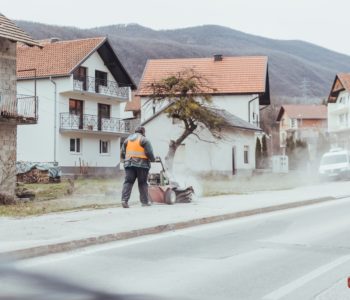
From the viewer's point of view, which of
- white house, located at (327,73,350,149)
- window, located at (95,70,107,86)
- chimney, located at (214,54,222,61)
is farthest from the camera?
white house, located at (327,73,350,149)

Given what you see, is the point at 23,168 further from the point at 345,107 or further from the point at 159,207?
the point at 345,107

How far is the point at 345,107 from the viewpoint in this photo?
74.9m

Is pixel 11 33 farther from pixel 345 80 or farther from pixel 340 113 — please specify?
pixel 340 113

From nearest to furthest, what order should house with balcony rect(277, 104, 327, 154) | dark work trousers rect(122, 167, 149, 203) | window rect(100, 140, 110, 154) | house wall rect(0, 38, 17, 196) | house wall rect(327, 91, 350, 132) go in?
dark work trousers rect(122, 167, 149, 203) < house wall rect(0, 38, 17, 196) < window rect(100, 140, 110, 154) < house wall rect(327, 91, 350, 132) < house with balcony rect(277, 104, 327, 154)

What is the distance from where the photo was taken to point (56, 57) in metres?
46.9

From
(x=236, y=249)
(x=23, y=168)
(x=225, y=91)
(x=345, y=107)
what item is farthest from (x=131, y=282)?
(x=345, y=107)

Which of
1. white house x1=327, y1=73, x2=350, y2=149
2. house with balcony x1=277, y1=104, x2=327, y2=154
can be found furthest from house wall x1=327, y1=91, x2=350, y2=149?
house with balcony x1=277, y1=104, x2=327, y2=154

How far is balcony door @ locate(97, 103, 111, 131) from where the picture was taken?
160 ft

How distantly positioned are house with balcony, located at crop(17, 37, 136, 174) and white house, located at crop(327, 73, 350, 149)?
104ft

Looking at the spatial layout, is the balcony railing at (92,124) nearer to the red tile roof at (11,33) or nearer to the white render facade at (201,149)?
the white render facade at (201,149)

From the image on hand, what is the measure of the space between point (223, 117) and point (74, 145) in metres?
11.6

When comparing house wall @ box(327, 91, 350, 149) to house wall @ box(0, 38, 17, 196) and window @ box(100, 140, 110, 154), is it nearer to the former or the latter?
window @ box(100, 140, 110, 154)

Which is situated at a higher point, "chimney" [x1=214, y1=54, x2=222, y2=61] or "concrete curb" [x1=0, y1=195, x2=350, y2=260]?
"chimney" [x1=214, y1=54, x2=222, y2=61]

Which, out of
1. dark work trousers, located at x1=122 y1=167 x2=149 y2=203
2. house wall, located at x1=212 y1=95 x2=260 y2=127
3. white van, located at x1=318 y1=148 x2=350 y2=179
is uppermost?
house wall, located at x1=212 y1=95 x2=260 y2=127
